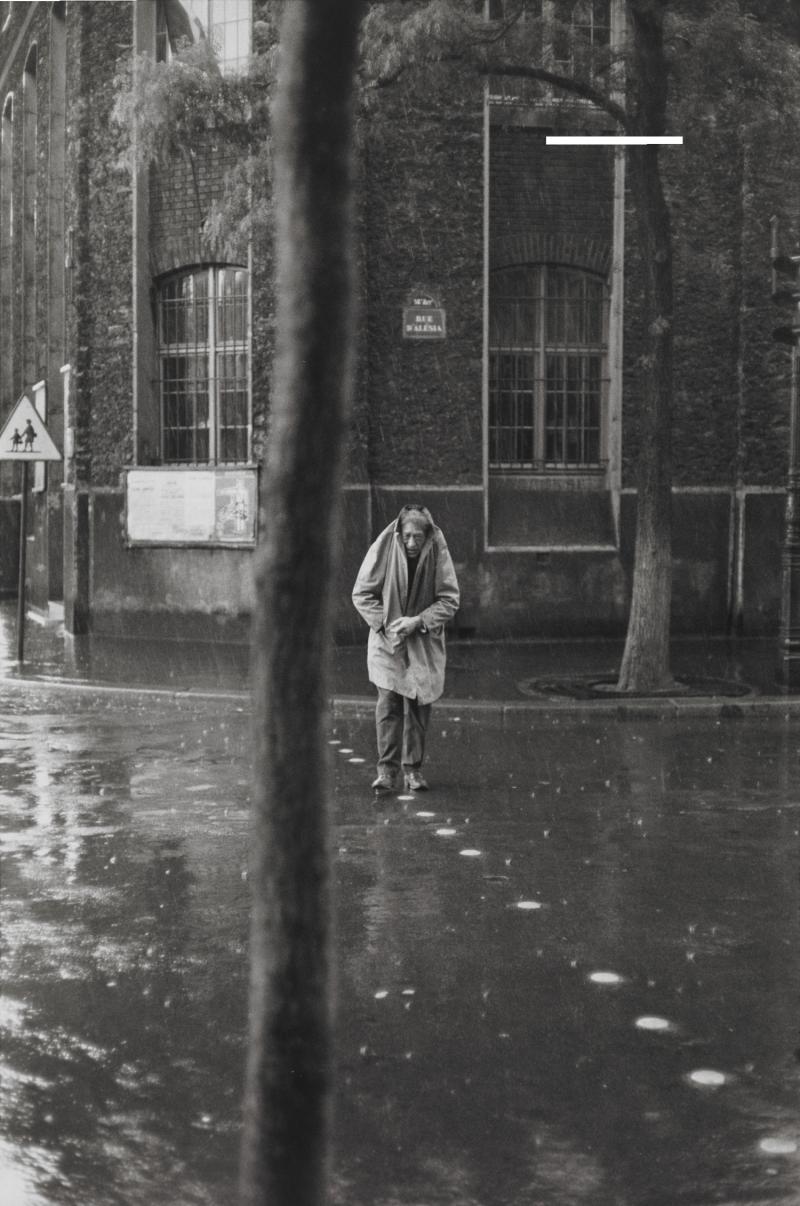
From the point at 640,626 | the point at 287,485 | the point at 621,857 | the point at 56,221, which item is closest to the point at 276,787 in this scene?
the point at 287,485

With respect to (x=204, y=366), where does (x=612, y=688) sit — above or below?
below

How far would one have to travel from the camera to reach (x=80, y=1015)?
511cm

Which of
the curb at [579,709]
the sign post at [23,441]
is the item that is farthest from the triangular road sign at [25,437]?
the curb at [579,709]

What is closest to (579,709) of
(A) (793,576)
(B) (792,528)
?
(A) (793,576)

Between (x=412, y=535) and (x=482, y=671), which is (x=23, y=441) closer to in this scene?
(x=482, y=671)

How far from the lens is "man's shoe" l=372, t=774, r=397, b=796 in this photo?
30.3 ft

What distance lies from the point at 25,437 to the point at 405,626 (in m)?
8.07

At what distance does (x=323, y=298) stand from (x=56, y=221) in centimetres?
2396

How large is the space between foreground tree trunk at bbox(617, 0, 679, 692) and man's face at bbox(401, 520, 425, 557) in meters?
4.89

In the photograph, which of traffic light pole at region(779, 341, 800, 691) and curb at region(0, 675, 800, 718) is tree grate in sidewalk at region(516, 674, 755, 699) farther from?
traffic light pole at region(779, 341, 800, 691)

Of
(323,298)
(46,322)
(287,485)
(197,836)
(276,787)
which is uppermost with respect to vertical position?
(46,322)

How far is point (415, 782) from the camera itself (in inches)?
370

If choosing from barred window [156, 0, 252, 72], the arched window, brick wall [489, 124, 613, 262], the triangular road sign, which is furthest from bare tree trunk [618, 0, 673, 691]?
barred window [156, 0, 252, 72]

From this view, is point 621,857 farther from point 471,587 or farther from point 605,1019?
point 471,587
